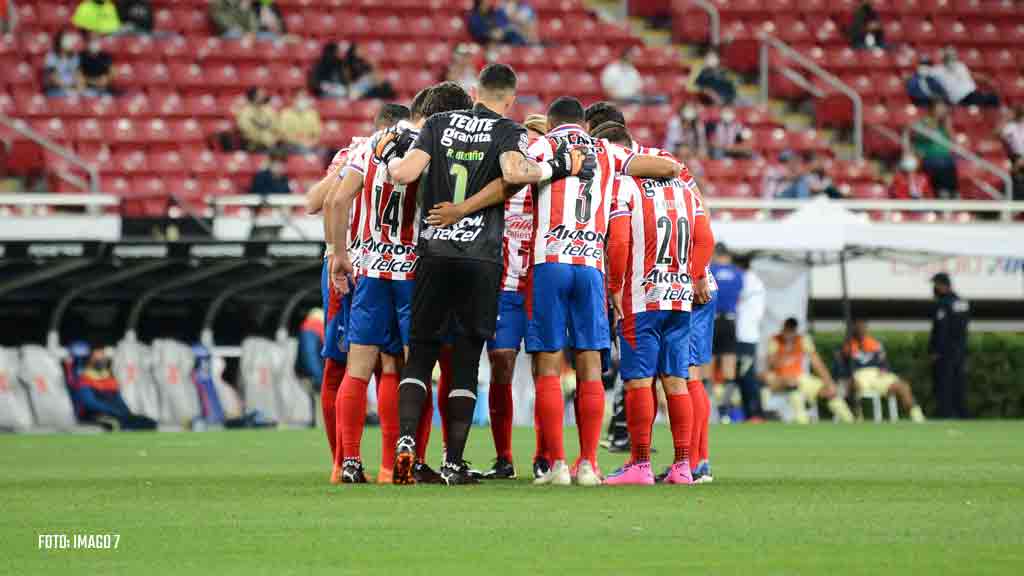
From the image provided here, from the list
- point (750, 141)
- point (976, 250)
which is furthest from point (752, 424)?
point (750, 141)

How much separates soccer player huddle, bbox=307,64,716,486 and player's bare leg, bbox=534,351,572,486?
0.01 meters

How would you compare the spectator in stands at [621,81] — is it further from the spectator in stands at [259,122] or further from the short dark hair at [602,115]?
the short dark hair at [602,115]

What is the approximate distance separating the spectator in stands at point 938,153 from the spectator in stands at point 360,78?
8249 mm

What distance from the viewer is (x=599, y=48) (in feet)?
102

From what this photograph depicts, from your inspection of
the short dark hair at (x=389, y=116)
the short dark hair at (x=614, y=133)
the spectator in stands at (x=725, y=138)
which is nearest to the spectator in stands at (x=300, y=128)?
the spectator in stands at (x=725, y=138)

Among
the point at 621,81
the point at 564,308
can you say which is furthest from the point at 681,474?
the point at 621,81

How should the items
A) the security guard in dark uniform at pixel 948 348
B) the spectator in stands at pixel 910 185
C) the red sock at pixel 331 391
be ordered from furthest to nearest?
the spectator in stands at pixel 910 185 → the security guard in dark uniform at pixel 948 348 → the red sock at pixel 331 391

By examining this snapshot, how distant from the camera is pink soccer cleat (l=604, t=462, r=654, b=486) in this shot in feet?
35.8

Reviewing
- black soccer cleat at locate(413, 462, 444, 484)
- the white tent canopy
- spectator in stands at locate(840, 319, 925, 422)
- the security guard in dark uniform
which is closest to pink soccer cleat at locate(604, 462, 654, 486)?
black soccer cleat at locate(413, 462, 444, 484)

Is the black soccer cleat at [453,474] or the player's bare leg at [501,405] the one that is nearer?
the black soccer cleat at [453,474]

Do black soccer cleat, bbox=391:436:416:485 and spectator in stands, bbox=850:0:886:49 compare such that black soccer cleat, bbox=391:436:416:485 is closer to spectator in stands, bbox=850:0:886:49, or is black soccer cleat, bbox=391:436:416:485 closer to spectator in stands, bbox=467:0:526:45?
spectator in stands, bbox=467:0:526:45

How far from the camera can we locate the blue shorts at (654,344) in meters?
11.0

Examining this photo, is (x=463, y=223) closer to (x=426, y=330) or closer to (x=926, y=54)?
(x=426, y=330)

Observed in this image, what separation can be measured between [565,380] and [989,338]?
671 centimetres
